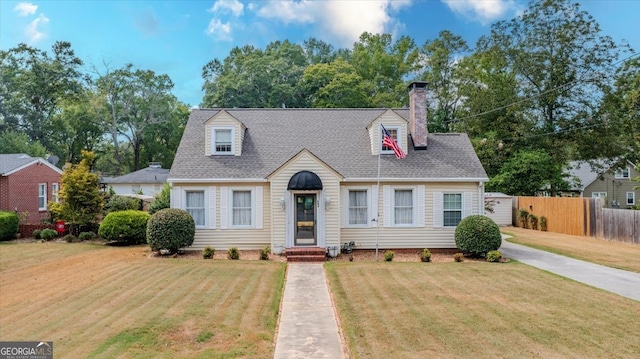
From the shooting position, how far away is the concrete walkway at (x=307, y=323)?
281 inches

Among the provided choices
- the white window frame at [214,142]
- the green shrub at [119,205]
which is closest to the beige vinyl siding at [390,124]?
the white window frame at [214,142]

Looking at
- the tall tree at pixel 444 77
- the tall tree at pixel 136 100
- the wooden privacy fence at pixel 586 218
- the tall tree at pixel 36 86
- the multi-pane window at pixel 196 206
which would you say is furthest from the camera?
the tall tree at pixel 136 100

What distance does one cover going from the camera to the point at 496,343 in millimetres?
7422

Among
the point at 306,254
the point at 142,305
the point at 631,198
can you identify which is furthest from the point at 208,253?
the point at 631,198

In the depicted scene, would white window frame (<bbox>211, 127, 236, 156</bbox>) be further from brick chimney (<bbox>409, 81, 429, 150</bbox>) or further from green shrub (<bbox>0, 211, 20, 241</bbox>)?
green shrub (<bbox>0, 211, 20, 241</bbox>)

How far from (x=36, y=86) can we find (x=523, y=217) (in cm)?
5056

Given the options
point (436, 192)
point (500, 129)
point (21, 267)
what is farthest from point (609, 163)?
point (21, 267)

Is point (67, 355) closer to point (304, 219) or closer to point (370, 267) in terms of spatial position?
point (370, 267)

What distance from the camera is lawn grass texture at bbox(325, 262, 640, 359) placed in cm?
718

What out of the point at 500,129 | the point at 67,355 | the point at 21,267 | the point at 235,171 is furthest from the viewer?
the point at 500,129

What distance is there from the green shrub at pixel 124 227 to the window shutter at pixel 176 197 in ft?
11.4

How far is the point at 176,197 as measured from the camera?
18203 mm

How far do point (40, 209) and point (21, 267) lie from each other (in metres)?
13.9

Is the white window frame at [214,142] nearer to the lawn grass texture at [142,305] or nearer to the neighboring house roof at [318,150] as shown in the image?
the neighboring house roof at [318,150]
